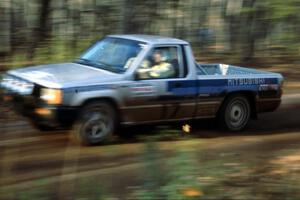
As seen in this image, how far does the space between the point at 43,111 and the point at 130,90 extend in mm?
1337

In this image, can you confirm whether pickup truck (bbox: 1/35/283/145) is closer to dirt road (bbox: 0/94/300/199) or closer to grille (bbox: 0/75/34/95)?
grille (bbox: 0/75/34/95)

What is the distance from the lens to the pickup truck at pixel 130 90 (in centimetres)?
823

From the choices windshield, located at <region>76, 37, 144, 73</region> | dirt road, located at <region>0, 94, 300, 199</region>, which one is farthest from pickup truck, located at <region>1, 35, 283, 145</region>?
dirt road, located at <region>0, 94, 300, 199</region>

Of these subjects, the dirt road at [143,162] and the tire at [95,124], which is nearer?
the dirt road at [143,162]

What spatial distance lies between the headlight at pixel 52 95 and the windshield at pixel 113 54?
1173 mm

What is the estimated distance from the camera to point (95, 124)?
8531mm

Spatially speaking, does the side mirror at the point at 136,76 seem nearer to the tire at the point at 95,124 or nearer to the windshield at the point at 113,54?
the windshield at the point at 113,54

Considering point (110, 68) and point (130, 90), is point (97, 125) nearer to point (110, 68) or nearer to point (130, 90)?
point (130, 90)

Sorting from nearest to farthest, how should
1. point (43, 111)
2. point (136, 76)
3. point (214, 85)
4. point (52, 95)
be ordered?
point (52, 95) < point (43, 111) < point (136, 76) < point (214, 85)

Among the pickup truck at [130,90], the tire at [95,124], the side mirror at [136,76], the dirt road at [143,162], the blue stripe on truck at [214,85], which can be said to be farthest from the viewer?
the blue stripe on truck at [214,85]

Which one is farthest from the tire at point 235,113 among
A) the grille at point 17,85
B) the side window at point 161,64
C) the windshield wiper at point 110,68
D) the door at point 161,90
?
the grille at point 17,85

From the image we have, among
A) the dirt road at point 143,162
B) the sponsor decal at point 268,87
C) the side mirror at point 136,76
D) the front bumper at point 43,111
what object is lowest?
the dirt road at point 143,162

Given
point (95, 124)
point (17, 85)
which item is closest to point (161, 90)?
point (95, 124)

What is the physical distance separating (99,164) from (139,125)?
172 centimetres
